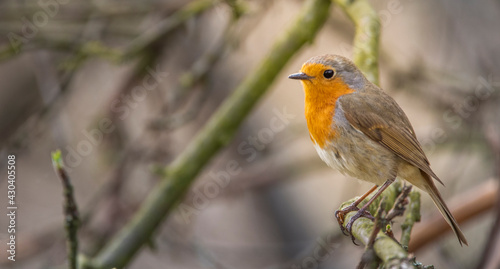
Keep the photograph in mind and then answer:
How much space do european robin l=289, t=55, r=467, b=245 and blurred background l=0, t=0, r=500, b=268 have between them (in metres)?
0.55

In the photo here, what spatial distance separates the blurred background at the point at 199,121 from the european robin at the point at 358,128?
55cm

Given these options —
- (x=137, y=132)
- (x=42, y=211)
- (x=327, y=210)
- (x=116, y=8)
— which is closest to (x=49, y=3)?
(x=116, y=8)

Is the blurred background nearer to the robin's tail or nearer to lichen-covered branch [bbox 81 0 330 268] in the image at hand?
lichen-covered branch [bbox 81 0 330 268]

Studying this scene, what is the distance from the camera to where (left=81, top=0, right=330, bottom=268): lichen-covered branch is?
9.93 feet

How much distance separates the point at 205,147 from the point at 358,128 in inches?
39.8

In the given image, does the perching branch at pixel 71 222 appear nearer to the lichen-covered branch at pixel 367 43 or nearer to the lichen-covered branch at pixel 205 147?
the lichen-covered branch at pixel 205 147

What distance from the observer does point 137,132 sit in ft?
17.1

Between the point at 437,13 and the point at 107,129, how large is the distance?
2.79 metres

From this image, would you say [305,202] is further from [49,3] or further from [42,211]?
[49,3]

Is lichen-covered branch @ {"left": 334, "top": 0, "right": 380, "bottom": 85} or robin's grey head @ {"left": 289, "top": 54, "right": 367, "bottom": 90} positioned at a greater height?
lichen-covered branch @ {"left": 334, "top": 0, "right": 380, "bottom": 85}

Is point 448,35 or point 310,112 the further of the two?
point 448,35

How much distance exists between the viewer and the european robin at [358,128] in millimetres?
2498

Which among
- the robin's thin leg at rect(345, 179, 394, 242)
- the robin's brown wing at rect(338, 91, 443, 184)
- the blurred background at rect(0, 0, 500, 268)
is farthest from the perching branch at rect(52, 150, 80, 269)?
the blurred background at rect(0, 0, 500, 268)

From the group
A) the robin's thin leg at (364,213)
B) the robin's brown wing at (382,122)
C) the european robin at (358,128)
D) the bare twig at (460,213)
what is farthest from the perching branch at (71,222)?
the bare twig at (460,213)
